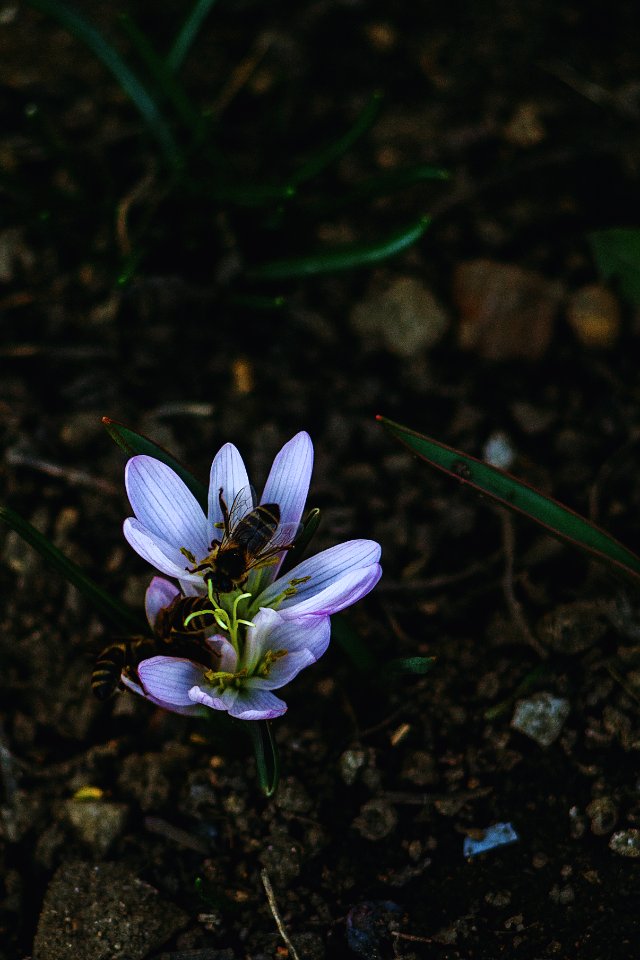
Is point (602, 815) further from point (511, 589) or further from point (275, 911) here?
point (275, 911)

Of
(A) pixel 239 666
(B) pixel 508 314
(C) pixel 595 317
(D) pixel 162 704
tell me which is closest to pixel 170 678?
(D) pixel 162 704

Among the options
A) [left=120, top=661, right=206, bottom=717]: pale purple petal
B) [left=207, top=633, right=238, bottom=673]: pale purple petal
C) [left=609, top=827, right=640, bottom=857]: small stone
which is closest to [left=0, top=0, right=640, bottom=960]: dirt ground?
[left=609, top=827, right=640, bottom=857]: small stone

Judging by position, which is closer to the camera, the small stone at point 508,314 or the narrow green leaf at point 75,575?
the narrow green leaf at point 75,575

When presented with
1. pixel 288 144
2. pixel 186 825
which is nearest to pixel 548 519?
pixel 186 825

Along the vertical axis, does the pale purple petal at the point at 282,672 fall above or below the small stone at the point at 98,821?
above

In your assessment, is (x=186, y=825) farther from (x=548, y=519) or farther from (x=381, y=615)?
(x=548, y=519)

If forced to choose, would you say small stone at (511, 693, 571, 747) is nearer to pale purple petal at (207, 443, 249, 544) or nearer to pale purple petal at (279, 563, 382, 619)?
pale purple petal at (279, 563, 382, 619)

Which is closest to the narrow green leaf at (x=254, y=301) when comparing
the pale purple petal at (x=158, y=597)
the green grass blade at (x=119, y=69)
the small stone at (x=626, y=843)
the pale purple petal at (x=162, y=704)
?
the green grass blade at (x=119, y=69)

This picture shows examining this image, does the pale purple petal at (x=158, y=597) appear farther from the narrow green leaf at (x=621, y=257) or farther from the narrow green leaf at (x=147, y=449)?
the narrow green leaf at (x=621, y=257)
